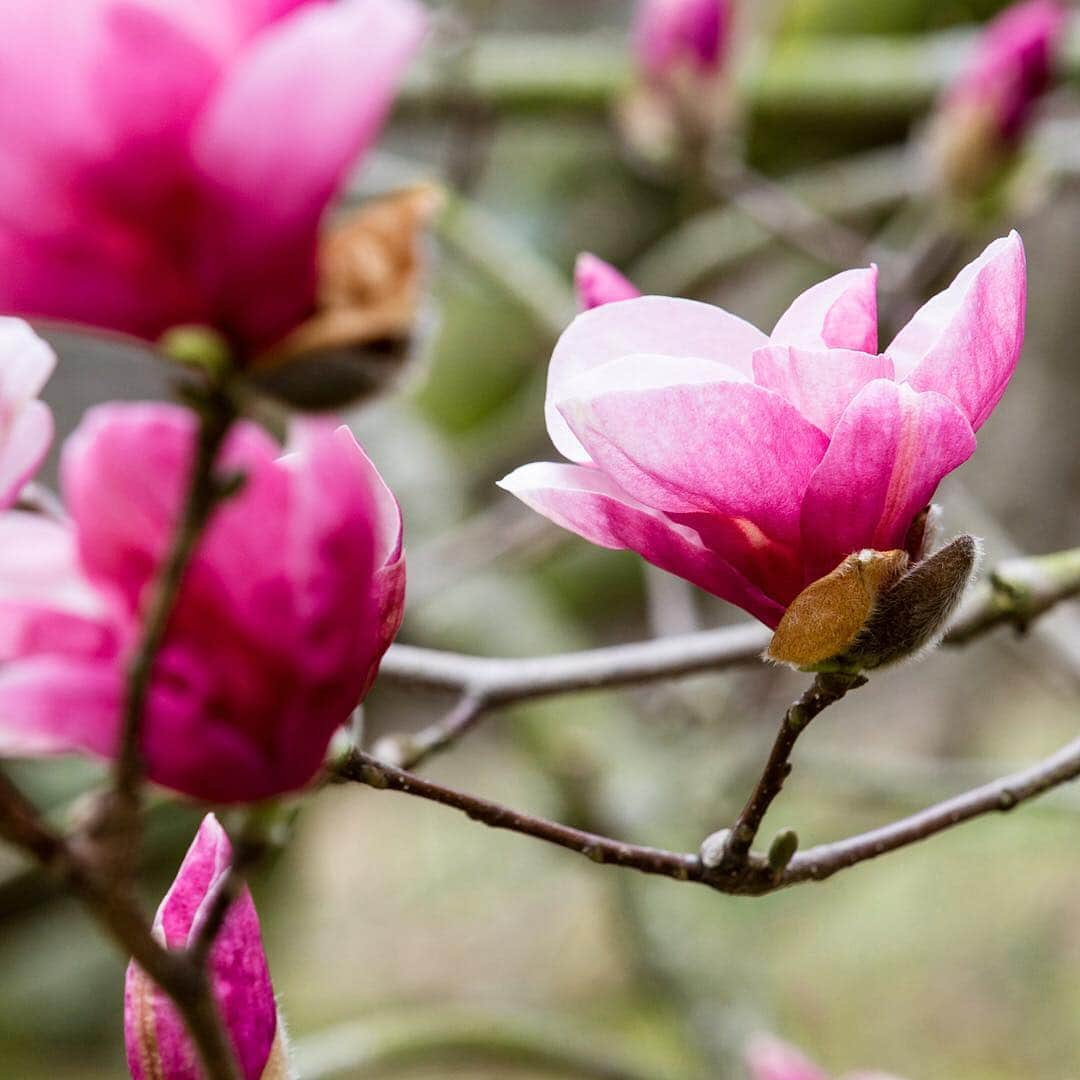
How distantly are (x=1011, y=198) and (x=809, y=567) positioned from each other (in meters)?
0.66

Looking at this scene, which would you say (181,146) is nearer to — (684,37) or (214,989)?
(214,989)

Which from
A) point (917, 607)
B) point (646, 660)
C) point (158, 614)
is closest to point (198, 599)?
point (158, 614)

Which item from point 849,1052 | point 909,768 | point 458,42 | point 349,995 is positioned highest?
point 458,42

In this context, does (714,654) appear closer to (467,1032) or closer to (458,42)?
(467,1032)

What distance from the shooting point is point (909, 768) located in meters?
0.89

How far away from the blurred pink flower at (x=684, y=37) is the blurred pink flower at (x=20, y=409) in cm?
73

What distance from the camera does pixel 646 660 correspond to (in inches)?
14.8

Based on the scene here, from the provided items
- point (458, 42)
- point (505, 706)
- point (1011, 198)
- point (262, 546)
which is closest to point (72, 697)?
point (262, 546)

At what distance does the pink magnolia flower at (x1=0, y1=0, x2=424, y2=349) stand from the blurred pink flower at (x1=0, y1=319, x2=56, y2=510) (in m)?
0.04

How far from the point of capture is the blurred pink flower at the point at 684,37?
83cm

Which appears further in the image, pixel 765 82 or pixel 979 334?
pixel 765 82

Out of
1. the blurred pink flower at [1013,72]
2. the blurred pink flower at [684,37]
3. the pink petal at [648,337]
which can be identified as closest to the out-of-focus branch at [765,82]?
the blurred pink flower at [684,37]

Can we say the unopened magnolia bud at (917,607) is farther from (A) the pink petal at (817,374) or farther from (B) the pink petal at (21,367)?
(B) the pink petal at (21,367)

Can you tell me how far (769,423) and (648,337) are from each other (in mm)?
27
